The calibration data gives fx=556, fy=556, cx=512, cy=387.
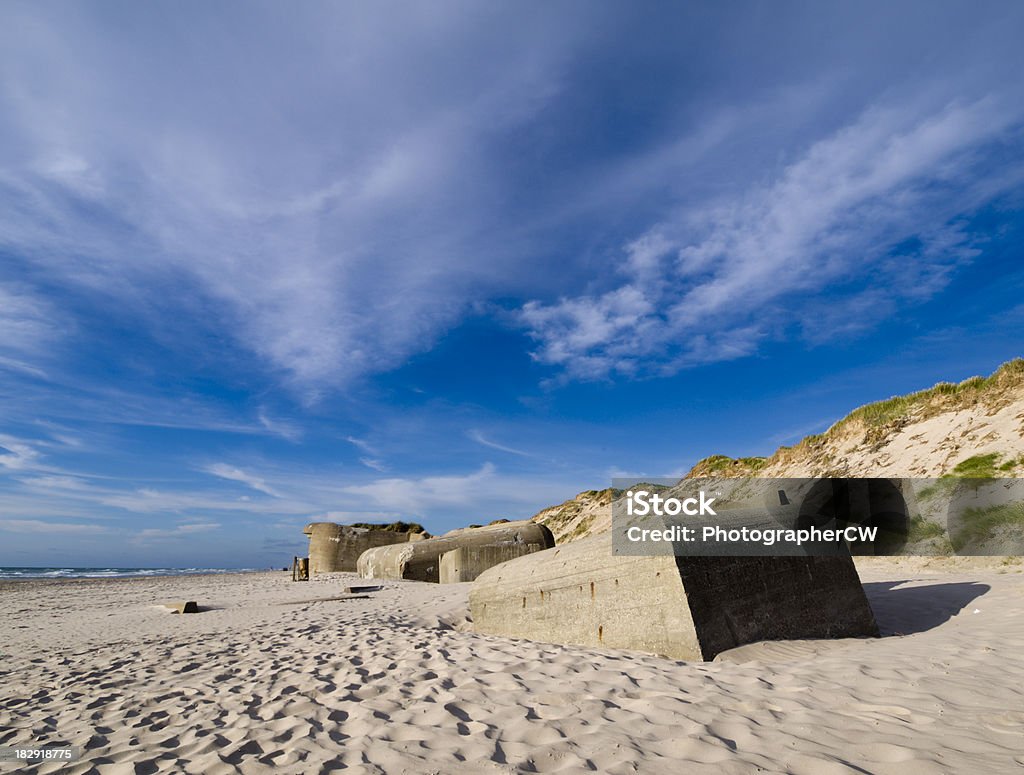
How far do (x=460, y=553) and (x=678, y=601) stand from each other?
9.96m

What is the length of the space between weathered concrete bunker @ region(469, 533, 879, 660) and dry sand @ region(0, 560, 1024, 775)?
0.91 feet

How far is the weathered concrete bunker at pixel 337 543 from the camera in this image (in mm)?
23600

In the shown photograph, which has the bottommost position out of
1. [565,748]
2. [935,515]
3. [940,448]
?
[565,748]

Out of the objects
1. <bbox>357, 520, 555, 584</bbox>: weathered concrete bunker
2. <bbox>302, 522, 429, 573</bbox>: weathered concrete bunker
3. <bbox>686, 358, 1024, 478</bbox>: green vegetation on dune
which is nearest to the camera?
<bbox>357, 520, 555, 584</bbox>: weathered concrete bunker

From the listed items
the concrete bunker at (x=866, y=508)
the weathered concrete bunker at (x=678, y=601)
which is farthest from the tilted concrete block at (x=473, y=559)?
the weathered concrete bunker at (x=678, y=601)

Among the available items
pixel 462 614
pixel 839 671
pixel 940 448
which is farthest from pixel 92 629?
pixel 940 448

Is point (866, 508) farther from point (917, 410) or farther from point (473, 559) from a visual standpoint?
point (473, 559)

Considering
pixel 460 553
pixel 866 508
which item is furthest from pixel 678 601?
pixel 866 508

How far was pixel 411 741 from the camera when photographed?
11.1ft

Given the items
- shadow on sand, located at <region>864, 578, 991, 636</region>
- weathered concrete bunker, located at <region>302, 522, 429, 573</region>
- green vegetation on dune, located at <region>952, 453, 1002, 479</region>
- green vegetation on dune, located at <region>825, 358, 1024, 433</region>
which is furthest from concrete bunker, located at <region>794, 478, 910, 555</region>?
weathered concrete bunker, located at <region>302, 522, 429, 573</region>

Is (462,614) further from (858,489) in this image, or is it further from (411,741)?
(858,489)

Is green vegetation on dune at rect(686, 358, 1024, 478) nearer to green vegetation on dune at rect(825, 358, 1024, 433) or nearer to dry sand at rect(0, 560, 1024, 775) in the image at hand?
green vegetation on dune at rect(825, 358, 1024, 433)

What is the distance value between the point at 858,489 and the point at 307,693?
16.0 metres

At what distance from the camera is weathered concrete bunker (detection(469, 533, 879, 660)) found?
5.39m
